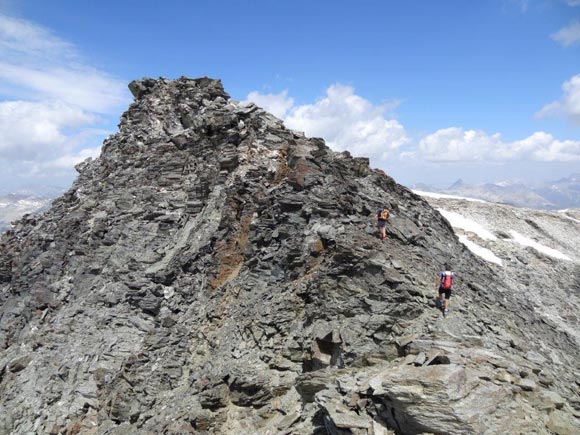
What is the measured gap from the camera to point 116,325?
87.7ft

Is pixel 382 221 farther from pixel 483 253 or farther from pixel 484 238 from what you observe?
pixel 484 238

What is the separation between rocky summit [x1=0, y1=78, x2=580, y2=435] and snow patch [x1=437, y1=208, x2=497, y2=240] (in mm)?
24293

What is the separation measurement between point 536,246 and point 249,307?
144ft

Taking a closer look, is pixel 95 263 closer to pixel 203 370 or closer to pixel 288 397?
pixel 203 370

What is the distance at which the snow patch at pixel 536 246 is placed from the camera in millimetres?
48638

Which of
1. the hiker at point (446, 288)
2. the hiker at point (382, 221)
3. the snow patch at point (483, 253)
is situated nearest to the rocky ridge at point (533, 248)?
the snow patch at point (483, 253)

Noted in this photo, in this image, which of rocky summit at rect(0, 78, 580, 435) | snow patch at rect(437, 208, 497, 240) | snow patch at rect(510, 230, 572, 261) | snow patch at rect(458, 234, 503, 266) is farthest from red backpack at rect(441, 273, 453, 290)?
snow patch at rect(510, 230, 572, 261)

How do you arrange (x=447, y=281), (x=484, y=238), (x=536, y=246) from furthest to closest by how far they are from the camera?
(x=536, y=246), (x=484, y=238), (x=447, y=281)

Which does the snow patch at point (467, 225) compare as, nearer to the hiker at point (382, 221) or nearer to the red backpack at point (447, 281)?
the hiker at point (382, 221)

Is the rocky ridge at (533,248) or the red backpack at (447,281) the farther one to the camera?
the rocky ridge at (533,248)

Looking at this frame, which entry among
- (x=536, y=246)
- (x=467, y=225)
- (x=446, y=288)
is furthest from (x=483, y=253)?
(x=446, y=288)

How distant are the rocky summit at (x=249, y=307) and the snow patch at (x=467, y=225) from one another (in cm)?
2429

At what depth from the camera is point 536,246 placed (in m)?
50.4

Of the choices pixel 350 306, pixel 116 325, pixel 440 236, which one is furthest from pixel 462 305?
pixel 116 325
